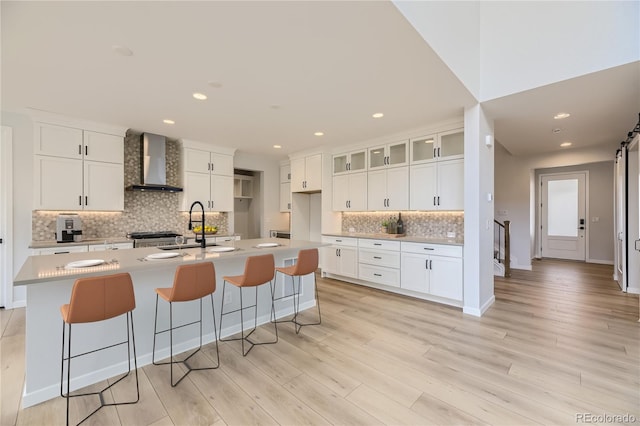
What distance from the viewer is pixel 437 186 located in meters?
4.35

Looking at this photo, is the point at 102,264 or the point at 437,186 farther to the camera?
the point at 437,186

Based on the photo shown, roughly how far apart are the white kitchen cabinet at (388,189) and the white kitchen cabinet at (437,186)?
0.41 feet

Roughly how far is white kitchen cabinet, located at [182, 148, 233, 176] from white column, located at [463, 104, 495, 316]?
4274mm

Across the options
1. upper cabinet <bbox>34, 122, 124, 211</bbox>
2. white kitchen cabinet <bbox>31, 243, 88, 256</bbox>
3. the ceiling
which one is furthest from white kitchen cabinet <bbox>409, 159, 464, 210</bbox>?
white kitchen cabinet <bbox>31, 243, 88, 256</bbox>

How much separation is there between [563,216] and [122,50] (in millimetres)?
9776

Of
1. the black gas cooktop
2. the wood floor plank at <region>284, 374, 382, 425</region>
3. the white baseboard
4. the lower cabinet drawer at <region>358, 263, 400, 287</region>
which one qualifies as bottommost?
the wood floor plank at <region>284, 374, 382, 425</region>

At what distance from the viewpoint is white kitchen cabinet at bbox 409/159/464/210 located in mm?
4148

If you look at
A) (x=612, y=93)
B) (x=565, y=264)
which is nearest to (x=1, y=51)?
(x=612, y=93)

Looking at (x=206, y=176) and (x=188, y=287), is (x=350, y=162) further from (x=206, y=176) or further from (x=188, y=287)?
(x=188, y=287)

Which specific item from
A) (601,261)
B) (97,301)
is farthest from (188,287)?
(601,261)

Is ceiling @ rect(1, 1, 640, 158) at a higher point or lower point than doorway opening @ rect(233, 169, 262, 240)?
higher

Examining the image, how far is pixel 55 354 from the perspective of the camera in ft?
6.66

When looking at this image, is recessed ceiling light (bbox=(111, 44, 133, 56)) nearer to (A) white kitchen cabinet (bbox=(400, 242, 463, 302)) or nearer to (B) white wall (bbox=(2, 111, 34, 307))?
(B) white wall (bbox=(2, 111, 34, 307))

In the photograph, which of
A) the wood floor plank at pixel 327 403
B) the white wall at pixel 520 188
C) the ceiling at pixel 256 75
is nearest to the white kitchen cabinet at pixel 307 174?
the ceiling at pixel 256 75
